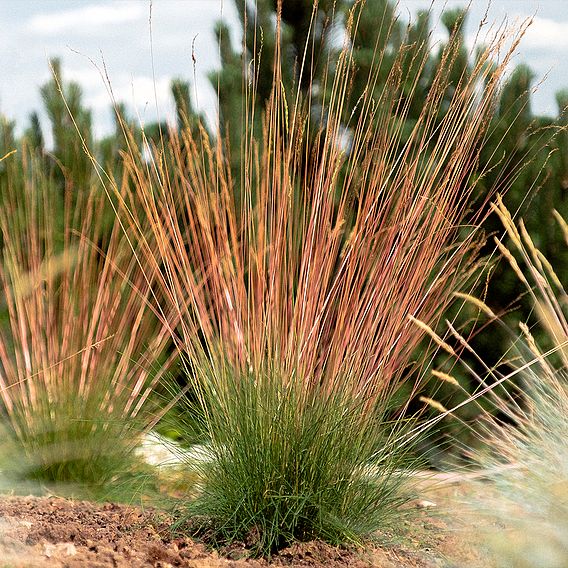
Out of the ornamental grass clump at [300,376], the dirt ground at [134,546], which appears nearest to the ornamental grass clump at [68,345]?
the dirt ground at [134,546]

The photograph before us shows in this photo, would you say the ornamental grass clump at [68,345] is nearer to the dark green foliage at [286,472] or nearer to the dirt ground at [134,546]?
the dirt ground at [134,546]

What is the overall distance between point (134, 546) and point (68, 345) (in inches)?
56.2

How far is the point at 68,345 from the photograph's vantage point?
387 centimetres

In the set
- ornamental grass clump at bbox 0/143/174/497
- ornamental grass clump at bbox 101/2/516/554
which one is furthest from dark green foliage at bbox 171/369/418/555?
ornamental grass clump at bbox 0/143/174/497

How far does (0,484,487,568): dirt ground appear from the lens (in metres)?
2.47

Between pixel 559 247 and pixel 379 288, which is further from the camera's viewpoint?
pixel 559 247

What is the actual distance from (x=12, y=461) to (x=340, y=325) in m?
1.65

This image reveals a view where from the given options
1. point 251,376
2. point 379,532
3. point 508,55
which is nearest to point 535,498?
point 379,532

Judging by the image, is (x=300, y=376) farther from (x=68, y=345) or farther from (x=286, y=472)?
(x=68, y=345)

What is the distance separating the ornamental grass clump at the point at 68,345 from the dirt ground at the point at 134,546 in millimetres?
339

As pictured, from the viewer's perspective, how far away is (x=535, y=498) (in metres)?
2.34

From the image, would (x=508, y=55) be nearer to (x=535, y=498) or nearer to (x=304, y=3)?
(x=535, y=498)

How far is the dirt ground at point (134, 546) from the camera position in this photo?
8.11 ft

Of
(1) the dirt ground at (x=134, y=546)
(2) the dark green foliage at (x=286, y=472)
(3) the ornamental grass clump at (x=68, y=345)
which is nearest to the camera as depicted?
(1) the dirt ground at (x=134, y=546)
